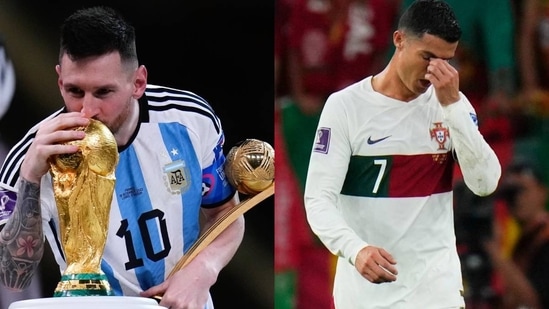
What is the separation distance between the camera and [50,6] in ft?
9.14

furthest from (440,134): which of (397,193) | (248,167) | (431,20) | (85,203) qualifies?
(85,203)

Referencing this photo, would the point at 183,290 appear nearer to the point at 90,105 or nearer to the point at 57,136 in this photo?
the point at 90,105

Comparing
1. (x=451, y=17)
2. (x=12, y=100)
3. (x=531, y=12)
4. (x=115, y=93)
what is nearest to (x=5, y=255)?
(x=115, y=93)

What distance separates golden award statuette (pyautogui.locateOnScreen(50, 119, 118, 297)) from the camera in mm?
1274

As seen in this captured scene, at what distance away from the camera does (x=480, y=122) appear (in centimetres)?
274

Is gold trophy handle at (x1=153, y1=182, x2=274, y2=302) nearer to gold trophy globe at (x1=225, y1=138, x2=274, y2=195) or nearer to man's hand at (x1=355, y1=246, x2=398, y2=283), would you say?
gold trophy globe at (x1=225, y1=138, x2=274, y2=195)

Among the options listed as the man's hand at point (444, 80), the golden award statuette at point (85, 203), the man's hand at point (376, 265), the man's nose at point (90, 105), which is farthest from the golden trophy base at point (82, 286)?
the man's hand at point (444, 80)

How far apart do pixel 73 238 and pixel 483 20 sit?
1729 mm

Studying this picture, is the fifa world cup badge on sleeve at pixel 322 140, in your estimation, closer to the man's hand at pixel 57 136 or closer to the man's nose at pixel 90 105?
the man's nose at pixel 90 105

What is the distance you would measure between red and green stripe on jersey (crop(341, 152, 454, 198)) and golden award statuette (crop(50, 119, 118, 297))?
142 centimetres

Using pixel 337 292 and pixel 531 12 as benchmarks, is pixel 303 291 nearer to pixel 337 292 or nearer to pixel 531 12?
pixel 337 292

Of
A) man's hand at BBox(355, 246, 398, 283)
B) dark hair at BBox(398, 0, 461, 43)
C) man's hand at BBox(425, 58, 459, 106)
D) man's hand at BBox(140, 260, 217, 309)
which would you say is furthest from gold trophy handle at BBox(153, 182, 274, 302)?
dark hair at BBox(398, 0, 461, 43)

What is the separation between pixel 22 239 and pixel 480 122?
58.7 inches

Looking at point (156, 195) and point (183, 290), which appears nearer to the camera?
point (183, 290)
